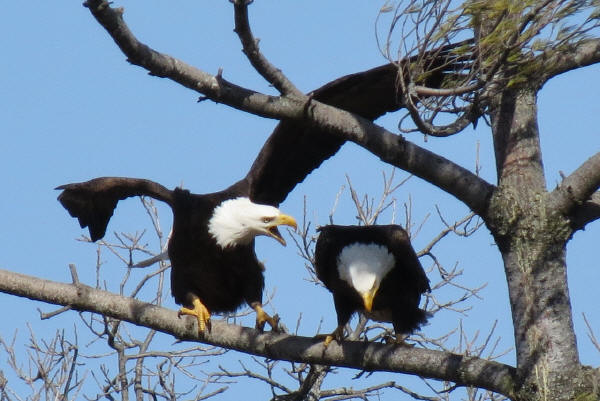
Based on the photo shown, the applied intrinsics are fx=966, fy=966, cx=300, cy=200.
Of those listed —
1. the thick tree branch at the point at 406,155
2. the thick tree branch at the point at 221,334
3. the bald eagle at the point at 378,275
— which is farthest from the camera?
the bald eagle at the point at 378,275

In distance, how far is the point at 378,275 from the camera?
474 centimetres

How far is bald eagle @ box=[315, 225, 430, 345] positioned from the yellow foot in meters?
0.31

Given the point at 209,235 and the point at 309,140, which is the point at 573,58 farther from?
the point at 209,235

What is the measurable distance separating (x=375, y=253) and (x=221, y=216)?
868 millimetres

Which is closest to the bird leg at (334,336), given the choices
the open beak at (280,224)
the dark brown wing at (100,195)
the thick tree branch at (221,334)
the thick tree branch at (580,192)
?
the thick tree branch at (221,334)

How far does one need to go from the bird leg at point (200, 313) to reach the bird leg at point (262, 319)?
26 cm

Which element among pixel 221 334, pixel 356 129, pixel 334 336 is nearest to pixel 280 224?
pixel 334 336

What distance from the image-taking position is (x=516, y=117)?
3811 millimetres

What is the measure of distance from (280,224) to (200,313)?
68 cm

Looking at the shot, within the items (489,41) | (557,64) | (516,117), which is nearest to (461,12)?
(489,41)

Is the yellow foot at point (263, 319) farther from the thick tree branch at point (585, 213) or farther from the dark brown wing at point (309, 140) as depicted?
the thick tree branch at point (585, 213)

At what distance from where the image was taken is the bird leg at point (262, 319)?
4.83m

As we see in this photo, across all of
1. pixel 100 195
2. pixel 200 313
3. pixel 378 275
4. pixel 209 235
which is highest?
pixel 100 195

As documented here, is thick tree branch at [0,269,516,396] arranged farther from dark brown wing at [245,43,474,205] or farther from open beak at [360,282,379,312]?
dark brown wing at [245,43,474,205]
